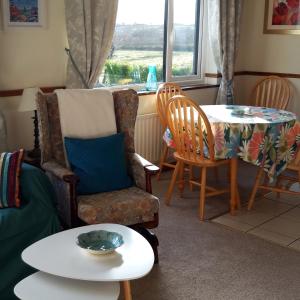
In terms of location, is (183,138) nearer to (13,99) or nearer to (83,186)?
(83,186)

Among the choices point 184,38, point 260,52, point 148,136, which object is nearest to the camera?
point 148,136

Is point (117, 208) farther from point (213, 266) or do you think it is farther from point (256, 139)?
point (256, 139)

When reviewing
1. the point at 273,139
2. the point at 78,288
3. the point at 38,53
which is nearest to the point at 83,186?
the point at 78,288

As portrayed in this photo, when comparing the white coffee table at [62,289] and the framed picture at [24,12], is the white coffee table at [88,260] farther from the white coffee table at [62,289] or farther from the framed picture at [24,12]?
the framed picture at [24,12]

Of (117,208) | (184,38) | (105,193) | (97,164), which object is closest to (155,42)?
(184,38)

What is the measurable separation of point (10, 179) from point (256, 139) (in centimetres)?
176

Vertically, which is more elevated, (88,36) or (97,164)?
(88,36)

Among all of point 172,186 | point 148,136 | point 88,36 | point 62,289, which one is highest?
point 88,36

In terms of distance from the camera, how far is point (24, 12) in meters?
3.27

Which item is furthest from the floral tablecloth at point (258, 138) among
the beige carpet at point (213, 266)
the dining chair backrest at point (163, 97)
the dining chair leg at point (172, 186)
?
the dining chair backrest at point (163, 97)

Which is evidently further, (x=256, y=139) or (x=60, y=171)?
(x=256, y=139)

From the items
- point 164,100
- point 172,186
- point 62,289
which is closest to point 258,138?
point 172,186

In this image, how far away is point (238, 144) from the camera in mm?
3371

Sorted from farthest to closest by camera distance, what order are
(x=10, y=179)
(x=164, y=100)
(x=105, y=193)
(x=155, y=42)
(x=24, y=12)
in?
(x=155, y=42) < (x=164, y=100) < (x=24, y=12) < (x=105, y=193) < (x=10, y=179)
